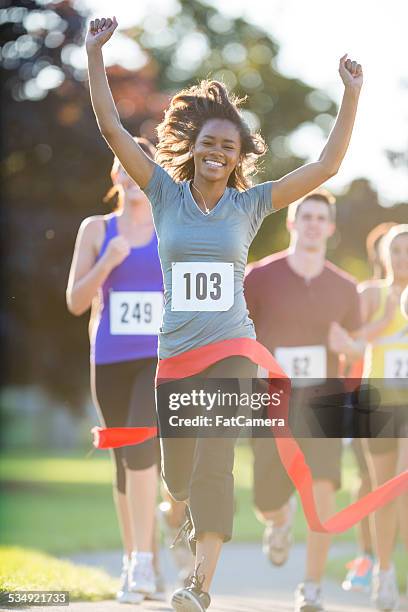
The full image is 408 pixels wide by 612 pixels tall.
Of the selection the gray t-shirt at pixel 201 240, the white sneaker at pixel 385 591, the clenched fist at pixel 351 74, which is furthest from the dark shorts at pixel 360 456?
the clenched fist at pixel 351 74

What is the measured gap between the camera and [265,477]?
5.98 meters

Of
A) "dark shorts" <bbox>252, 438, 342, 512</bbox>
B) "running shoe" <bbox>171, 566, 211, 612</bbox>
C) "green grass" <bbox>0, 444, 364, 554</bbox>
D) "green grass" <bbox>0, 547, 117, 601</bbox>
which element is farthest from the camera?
"green grass" <bbox>0, 444, 364, 554</bbox>

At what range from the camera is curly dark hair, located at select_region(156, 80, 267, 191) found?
439cm

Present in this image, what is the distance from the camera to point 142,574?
510cm

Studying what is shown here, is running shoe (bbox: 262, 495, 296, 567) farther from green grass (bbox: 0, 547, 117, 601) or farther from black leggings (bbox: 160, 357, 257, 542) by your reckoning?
black leggings (bbox: 160, 357, 257, 542)

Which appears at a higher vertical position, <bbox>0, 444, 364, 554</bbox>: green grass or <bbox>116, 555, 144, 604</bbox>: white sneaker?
<bbox>116, 555, 144, 604</bbox>: white sneaker

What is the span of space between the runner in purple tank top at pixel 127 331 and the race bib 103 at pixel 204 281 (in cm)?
104

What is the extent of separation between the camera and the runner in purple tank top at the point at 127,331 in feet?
17.3

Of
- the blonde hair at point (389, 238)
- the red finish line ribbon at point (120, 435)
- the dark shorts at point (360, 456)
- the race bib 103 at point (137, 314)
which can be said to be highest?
the blonde hair at point (389, 238)

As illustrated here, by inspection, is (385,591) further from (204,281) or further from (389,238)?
(204,281)

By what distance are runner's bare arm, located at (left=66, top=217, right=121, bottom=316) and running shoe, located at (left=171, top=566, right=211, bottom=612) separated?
162 centimetres

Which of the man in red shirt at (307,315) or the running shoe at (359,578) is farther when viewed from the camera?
the running shoe at (359,578)

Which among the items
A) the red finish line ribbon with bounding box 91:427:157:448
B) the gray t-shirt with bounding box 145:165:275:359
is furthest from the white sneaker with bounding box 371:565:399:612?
the gray t-shirt with bounding box 145:165:275:359

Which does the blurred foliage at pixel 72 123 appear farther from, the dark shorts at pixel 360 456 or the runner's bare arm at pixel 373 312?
the dark shorts at pixel 360 456
